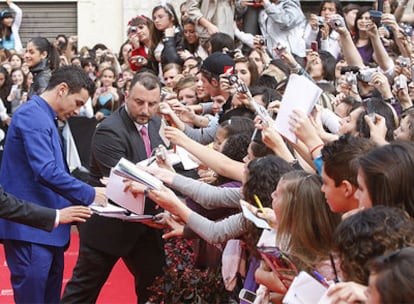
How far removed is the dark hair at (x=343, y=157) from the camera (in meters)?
4.16

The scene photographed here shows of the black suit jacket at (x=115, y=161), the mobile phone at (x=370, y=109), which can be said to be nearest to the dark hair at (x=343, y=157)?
the mobile phone at (x=370, y=109)

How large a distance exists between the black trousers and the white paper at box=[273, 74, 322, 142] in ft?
6.37

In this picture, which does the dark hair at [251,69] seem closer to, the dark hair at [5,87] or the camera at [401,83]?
the camera at [401,83]

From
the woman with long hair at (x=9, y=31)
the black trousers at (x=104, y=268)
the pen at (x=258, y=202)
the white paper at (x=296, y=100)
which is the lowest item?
the woman with long hair at (x=9, y=31)

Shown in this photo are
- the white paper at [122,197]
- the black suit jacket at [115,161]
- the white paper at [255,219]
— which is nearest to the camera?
the white paper at [255,219]

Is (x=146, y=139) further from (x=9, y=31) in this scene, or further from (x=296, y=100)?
(x=9, y=31)

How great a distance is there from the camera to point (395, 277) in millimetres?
2688

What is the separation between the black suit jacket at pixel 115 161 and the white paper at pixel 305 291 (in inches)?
116

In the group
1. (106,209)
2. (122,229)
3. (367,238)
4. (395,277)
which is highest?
(395,277)

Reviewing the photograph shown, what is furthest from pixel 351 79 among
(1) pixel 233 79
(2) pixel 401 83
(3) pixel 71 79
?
(3) pixel 71 79

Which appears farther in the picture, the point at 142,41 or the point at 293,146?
the point at 142,41

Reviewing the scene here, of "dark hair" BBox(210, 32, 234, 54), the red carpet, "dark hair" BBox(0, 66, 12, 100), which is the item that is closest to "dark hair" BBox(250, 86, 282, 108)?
the red carpet

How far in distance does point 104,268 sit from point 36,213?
1.13 m

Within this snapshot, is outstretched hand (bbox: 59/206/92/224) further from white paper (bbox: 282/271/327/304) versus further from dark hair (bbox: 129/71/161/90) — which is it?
white paper (bbox: 282/271/327/304)
